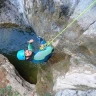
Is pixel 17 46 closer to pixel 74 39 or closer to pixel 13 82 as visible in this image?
pixel 13 82

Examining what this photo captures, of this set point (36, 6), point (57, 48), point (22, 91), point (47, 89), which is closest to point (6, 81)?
point (22, 91)

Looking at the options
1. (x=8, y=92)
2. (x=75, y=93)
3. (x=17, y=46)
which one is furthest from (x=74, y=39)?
(x=17, y=46)

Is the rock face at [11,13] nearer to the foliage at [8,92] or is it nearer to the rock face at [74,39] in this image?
the rock face at [74,39]

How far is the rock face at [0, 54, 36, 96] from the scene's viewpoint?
879 centimetres

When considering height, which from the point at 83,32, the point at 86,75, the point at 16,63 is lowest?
the point at 16,63

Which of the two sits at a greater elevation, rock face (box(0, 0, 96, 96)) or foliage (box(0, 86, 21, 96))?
rock face (box(0, 0, 96, 96))

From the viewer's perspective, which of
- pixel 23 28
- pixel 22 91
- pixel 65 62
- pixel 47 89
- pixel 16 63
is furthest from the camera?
pixel 23 28

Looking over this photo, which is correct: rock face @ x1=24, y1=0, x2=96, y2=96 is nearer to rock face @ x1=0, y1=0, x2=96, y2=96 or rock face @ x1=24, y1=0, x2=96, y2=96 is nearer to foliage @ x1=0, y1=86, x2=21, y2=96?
rock face @ x1=0, y1=0, x2=96, y2=96

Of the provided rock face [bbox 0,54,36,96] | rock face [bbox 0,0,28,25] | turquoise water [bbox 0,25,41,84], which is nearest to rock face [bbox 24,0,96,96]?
rock face [bbox 0,54,36,96]

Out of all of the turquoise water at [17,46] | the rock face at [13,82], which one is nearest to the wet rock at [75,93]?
the rock face at [13,82]

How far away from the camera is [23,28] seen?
39.8 feet

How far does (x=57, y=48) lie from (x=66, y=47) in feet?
1.50

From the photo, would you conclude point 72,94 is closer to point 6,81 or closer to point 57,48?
point 57,48

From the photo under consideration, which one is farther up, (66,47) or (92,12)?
(92,12)
